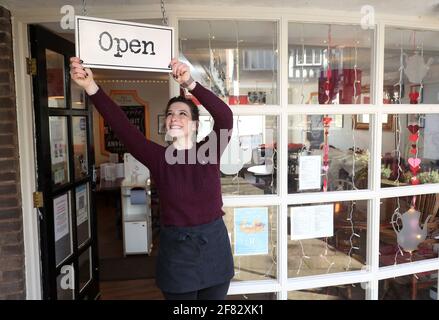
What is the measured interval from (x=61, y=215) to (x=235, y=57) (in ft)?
5.07

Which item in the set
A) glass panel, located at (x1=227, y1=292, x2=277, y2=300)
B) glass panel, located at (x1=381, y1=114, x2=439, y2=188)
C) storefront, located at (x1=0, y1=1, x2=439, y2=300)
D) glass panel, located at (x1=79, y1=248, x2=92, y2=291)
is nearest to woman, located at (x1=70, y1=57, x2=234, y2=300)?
storefront, located at (x1=0, y1=1, x2=439, y2=300)

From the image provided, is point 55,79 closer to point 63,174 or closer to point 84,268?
point 63,174

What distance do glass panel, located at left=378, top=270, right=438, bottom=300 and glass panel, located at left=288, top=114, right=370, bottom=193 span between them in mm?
791

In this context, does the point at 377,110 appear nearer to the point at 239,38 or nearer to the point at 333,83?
the point at 333,83

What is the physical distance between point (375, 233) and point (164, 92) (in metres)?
5.65

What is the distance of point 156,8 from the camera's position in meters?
1.97

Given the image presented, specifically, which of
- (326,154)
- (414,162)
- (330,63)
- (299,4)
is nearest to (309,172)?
(326,154)

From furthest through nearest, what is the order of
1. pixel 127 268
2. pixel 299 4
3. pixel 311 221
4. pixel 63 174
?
pixel 127 268, pixel 63 174, pixel 311 221, pixel 299 4

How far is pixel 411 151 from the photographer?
250 cm

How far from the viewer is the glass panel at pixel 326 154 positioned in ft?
7.23

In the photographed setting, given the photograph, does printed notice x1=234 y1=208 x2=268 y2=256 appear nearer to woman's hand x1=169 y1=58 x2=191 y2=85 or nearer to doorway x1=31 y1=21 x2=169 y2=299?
doorway x1=31 y1=21 x2=169 y2=299

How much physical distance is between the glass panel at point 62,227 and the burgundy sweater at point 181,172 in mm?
1142

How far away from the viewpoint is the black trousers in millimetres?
1475
